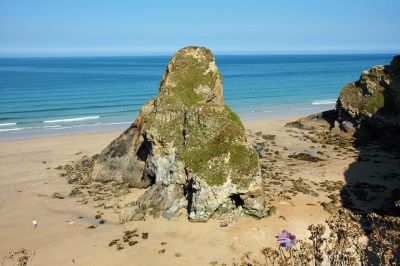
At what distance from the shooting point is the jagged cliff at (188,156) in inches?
803

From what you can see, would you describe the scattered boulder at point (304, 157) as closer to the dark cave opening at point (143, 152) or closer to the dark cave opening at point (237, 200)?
the dark cave opening at point (143, 152)

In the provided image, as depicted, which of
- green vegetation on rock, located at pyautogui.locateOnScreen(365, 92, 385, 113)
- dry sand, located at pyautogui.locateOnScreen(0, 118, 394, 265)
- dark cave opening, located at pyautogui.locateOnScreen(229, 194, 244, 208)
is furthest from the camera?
green vegetation on rock, located at pyautogui.locateOnScreen(365, 92, 385, 113)

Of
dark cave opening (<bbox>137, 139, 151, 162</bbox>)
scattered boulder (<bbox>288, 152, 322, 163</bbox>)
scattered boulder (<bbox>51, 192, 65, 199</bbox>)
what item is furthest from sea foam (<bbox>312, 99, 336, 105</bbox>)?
scattered boulder (<bbox>51, 192, 65, 199</bbox>)

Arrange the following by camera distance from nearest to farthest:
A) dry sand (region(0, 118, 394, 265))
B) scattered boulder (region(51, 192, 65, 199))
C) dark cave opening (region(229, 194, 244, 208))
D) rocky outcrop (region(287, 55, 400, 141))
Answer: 1. dry sand (region(0, 118, 394, 265))
2. dark cave opening (region(229, 194, 244, 208))
3. scattered boulder (region(51, 192, 65, 199))
4. rocky outcrop (region(287, 55, 400, 141))

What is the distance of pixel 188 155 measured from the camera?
21938mm

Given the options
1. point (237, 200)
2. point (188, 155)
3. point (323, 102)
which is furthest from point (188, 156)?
point (323, 102)

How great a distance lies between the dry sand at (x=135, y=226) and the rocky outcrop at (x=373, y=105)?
7.16 meters

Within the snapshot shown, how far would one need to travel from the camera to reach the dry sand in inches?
709

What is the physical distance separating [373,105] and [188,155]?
2309 centimetres

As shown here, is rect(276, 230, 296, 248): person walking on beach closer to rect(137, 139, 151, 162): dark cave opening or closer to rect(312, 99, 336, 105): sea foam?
rect(137, 139, 151, 162): dark cave opening

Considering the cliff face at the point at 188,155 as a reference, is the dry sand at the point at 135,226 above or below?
below

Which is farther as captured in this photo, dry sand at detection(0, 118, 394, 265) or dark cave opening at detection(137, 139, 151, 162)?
dark cave opening at detection(137, 139, 151, 162)

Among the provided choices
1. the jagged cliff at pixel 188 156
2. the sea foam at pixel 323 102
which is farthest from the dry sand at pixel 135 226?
the sea foam at pixel 323 102

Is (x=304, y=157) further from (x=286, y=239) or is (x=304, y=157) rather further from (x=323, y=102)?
(x=323, y=102)
